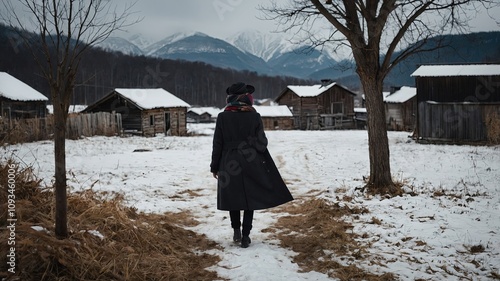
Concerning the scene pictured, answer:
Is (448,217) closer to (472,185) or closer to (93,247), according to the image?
(472,185)

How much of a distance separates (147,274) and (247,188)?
1.56 m

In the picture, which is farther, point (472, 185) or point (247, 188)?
point (472, 185)

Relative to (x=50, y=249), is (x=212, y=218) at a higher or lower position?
lower

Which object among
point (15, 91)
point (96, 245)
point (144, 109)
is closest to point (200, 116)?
point (144, 109)

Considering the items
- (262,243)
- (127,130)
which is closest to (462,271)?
(262,243)

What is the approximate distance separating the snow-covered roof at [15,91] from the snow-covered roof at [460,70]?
26530 millimetres

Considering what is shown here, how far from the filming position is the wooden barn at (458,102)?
59.5ft

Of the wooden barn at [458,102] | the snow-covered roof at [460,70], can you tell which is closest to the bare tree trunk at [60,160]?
the wooden barn at [458,102]

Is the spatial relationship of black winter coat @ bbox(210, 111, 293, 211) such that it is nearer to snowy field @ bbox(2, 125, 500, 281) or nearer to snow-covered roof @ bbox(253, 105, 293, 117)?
snowy field @ bbox(2, 125, 500, 281)

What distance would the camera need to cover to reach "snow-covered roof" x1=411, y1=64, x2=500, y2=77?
750 inches

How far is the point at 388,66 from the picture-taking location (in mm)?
6445

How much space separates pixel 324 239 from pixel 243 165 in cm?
145

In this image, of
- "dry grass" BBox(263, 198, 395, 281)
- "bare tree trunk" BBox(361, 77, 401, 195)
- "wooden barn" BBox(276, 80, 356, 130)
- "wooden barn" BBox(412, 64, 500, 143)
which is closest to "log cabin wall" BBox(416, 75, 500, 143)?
"wooden barn" BBox(412, 64, 500, 143)

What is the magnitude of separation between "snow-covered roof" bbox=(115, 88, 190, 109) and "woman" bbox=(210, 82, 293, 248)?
80.6ft
